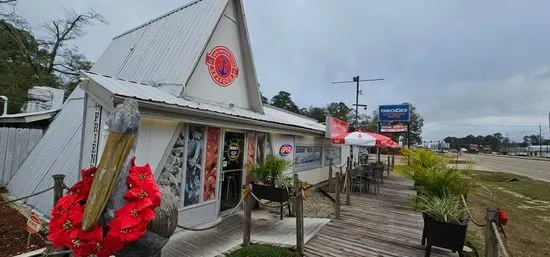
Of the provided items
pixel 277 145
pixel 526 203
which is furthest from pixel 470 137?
pixel 277 145

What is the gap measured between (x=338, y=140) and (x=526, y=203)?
851 cm

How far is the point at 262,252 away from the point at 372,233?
286 centimetres

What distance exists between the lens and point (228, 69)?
8.45 metres

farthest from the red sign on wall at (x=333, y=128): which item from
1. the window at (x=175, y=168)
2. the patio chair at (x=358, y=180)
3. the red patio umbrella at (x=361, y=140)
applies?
the window at (x=175, y=168)

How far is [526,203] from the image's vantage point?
12.9 meters

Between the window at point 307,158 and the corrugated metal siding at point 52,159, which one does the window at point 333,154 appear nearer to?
the window at point 307,158

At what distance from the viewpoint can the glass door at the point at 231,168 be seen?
7.40m

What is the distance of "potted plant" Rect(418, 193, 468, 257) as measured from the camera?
478cm

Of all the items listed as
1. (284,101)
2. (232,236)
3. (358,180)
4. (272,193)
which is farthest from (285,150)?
(284,101)

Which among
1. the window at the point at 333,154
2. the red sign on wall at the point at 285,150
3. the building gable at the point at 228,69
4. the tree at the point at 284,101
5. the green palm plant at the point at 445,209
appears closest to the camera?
the green palm plant at the point at 445,209

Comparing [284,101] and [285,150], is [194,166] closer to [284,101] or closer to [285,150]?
[285,150]

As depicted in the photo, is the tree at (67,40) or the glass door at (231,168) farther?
the tree at (67,40)

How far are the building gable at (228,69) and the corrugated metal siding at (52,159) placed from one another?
8.12ft

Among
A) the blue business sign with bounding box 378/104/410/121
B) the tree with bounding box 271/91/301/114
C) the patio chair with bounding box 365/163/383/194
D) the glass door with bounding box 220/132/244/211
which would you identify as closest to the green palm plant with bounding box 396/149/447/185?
the glass door with bounding box 220/132/244/211
